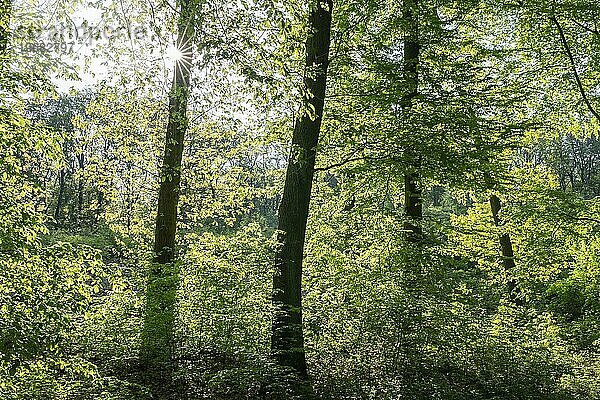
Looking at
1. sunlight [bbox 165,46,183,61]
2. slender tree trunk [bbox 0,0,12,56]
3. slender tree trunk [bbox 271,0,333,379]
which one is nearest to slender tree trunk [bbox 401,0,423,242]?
slender tree trunk [bbox 271,0,333,379]

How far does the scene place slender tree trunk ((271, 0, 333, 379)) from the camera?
7.04 meters

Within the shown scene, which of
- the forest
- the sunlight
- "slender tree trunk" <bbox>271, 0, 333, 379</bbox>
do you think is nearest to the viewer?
the forest

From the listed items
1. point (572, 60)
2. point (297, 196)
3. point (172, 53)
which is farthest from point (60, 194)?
point (172, 53)

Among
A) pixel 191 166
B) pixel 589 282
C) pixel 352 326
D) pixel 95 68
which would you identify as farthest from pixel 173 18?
pixel 589 282

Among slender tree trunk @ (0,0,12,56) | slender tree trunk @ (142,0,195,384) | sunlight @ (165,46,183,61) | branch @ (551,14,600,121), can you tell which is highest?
branch @ (551,14,600,121)

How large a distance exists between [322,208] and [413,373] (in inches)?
180

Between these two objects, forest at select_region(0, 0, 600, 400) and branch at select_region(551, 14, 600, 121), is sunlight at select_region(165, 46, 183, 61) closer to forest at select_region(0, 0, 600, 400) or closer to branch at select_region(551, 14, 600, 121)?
forest at select_region(0, 0, 600, 400)

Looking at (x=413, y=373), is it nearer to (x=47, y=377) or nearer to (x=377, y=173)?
(x=377, y=173)

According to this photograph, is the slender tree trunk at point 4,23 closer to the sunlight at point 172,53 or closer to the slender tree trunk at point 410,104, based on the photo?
the sunlight at point 172,53

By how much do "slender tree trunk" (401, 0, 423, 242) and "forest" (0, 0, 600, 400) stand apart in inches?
2.2

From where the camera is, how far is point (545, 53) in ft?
33.5

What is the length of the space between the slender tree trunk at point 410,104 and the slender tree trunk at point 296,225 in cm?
168

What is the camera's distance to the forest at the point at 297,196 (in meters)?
4.25

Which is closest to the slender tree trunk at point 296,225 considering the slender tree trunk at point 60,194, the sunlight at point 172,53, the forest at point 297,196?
the forest at point 297,196
